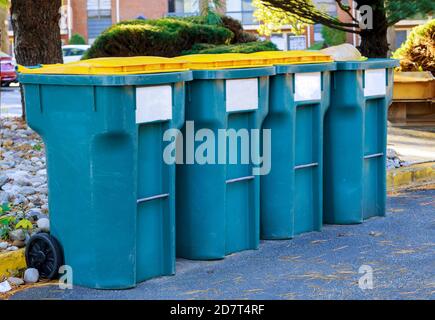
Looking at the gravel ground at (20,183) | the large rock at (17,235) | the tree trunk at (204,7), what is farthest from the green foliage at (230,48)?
the large rock at (17,235)

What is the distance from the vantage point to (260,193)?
7609 millimetres

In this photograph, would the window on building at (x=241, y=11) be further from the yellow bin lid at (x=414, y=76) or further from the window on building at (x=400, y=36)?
the yellow bin lid at (x=414, y=76)

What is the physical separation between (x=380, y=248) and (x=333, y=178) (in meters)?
0.97

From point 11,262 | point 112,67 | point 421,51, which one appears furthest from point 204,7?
point 112,67

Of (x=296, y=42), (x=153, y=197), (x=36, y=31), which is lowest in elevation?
(x=296, y=42)

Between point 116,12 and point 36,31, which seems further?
point 116,12

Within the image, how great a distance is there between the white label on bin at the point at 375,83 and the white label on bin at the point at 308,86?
563 millimetres

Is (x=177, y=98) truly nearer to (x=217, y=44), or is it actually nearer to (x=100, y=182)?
(x=100, y=182)

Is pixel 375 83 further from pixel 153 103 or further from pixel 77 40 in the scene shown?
pixel 77 40

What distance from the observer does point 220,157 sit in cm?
698

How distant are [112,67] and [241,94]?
119 cm

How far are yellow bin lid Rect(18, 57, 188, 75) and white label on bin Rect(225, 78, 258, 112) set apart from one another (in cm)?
52

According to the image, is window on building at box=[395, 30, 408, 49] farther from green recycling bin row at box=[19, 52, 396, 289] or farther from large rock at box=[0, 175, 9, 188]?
large rock at box=[0, 175, 9, 188]

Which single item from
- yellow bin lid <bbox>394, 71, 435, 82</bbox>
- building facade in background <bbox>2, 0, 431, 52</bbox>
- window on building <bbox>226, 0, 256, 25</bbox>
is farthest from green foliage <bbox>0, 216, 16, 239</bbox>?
window on building <bbox>226, 0, 256, 25</bbox>
